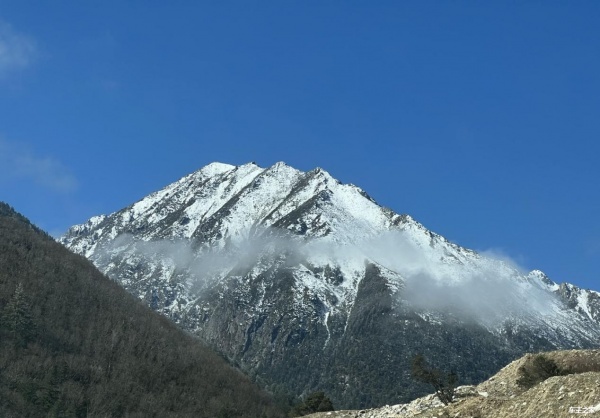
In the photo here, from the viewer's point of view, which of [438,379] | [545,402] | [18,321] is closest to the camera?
[545,402]

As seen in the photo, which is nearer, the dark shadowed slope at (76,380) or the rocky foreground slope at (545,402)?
the rocky foreground slope at (545,402)

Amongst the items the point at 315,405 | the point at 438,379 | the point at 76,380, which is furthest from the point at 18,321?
the point at 438,379

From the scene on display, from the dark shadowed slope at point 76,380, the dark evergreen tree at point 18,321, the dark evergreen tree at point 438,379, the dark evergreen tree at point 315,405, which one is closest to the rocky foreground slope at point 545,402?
the dark evergreen tree at point 438,379

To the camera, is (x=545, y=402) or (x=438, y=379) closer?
(x=545, y=402)

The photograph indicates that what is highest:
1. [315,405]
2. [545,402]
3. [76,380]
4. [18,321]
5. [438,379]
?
[18,321]

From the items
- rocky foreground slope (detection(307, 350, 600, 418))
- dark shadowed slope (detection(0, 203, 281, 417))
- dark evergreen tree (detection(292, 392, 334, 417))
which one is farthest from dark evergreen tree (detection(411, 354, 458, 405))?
dark shadowed slope (detection(0, 203, 281, 417))

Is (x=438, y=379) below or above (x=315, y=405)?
below

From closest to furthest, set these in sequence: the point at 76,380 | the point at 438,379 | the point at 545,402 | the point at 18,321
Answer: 1. the point at 545,402
2. the point at 438,379
3. the point at 76,380
4. the point at 18,321

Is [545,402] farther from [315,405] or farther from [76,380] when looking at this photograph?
[76,380]

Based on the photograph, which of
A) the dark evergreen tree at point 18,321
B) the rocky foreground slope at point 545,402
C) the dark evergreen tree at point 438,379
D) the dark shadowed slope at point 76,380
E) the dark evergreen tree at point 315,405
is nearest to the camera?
the rocky foreground slope at point 545,402

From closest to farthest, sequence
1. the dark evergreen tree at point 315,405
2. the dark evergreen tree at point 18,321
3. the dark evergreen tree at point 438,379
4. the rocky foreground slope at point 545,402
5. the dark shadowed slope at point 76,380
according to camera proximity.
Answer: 1. the rocky foreground slope at point 545,402
2. the dark evergreen tree at point 438,379
3. the dark evergreen tree at point 315,405
4. the dark shadowed slope at point 76,380
5. the dark evergreen tree at point 18,321

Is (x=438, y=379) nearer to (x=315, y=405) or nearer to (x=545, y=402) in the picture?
(x=545, y=402)

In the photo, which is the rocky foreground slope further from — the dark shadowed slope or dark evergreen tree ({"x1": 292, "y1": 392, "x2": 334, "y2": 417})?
the dark shadowed slope

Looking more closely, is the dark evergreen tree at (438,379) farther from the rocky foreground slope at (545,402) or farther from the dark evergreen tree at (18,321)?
the dark evergreen tree at (18,321)
